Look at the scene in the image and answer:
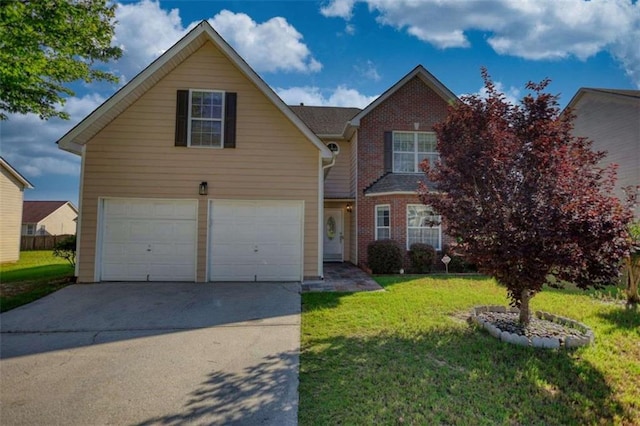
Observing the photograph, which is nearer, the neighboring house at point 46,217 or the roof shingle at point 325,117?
the roof shingle at point 325,117

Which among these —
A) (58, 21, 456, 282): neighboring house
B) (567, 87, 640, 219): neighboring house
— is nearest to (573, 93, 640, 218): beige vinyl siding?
(567, 87, 640, 219): neighboring house

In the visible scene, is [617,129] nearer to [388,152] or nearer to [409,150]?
[409,150]

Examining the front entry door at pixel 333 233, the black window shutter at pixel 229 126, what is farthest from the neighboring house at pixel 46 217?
the black window shutter at pixel 229 126

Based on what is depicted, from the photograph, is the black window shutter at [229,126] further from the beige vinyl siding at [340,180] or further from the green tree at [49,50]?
the beige vinyl siding at [340,180]

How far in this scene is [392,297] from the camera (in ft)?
26.4

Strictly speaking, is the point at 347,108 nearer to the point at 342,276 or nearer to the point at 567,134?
the point at 342,276

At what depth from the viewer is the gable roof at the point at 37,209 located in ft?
113

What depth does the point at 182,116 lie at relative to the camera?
9680 mm

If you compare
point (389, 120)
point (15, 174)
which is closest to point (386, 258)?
point (389, 120)

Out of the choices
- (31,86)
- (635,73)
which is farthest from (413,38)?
(31,86)

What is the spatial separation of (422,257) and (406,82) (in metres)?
7.37

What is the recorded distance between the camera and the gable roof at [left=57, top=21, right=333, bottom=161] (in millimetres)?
8961

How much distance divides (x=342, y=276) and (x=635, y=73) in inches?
668

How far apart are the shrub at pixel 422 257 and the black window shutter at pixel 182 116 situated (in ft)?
28.7
